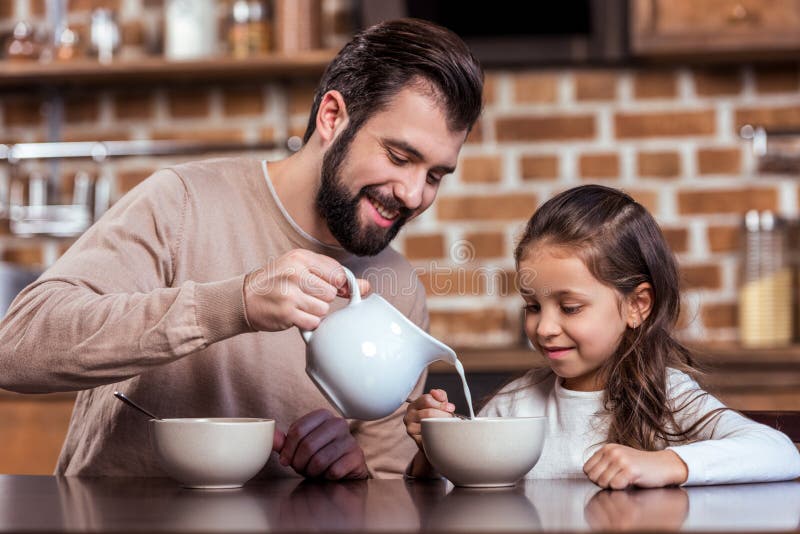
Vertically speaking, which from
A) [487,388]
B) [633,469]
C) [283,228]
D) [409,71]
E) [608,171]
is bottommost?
[487,388]

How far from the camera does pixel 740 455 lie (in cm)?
112

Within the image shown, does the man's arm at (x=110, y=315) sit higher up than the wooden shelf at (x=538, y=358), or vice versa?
the man's arm at (x=110, y=315)

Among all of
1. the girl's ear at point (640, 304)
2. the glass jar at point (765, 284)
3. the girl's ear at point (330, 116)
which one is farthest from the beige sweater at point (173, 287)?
the glass jar at point (765, 284)

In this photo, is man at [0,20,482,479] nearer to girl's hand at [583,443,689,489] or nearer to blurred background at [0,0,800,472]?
girl's hand at [583,443,689,489]

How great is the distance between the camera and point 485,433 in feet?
3.42

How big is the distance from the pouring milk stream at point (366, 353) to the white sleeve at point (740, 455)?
281mm

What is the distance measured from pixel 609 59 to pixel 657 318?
1269 mm

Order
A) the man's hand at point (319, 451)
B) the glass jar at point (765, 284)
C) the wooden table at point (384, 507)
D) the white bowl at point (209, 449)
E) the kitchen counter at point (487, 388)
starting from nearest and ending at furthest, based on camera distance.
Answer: the wooden table at point (384, 507) < the white bowl at point (209, 449) < the man's hand at point (319, 451) < the kitchen counter at point (487, 388) < the glass jar at point (765, 284)

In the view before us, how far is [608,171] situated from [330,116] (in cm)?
125

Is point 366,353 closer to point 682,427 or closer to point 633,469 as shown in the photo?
point 633,469

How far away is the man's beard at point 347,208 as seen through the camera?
1.48 m

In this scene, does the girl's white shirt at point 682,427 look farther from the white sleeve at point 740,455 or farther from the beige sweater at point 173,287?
Answer: the beige sweater at point 173,287

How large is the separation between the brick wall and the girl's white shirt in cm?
109

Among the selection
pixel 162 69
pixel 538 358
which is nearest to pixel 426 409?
pixel 538 358
